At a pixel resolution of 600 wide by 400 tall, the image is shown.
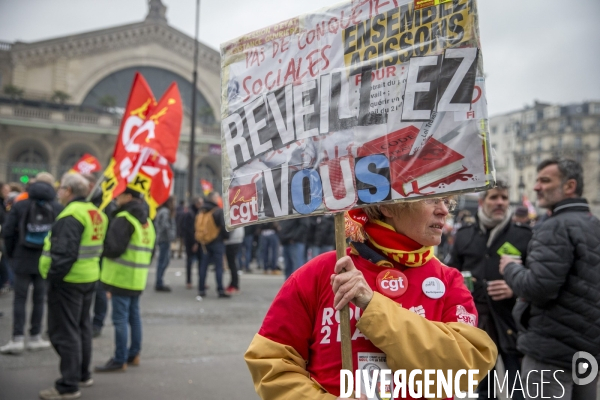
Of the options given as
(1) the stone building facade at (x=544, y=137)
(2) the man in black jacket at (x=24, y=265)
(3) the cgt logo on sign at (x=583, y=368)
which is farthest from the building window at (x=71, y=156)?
(1) the stone building facade at (x=544, y=137)

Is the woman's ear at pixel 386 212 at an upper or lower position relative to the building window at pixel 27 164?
lower

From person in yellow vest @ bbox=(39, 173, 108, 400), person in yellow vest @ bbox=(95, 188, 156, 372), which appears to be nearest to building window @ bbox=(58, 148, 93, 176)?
person in yellow vest @ bbox=(95, 188, 156, 372)

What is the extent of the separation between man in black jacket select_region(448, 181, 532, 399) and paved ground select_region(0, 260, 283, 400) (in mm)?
2369

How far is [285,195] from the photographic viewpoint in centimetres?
212

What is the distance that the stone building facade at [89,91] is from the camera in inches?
1348

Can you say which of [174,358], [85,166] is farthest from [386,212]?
[85,166]

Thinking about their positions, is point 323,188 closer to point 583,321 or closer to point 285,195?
point 285,195

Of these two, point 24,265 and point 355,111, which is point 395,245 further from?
→ point 24,265

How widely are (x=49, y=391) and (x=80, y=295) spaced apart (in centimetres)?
87

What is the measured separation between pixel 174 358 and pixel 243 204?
450 centimetres

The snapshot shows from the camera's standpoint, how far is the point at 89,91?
39281mm

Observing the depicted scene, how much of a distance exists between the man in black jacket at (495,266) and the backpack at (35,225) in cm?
496

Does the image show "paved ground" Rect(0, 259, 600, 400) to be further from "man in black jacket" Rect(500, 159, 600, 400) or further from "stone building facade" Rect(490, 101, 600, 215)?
"stone building facade" Rect(490, 101, 600, 215)

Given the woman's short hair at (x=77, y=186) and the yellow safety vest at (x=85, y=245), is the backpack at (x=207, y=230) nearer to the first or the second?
the yellow safety vest at (x=85, y=245)
